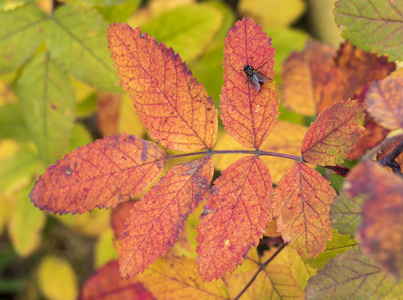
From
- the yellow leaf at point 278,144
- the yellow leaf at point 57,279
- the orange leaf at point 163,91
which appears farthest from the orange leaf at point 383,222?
the yellow leaf at point 57,279

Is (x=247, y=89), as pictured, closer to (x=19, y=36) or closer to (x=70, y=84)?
(x=70, y=84)

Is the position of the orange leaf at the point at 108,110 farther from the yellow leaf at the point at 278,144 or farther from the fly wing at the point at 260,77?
the fly wing at the point at 260,77

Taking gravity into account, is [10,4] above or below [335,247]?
above

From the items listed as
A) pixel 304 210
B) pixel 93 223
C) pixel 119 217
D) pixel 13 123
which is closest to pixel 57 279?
pixel 93 223

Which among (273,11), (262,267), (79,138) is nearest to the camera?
(262,267)

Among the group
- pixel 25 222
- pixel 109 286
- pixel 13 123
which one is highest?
pixel 13 123

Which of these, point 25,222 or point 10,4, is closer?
point 10,4

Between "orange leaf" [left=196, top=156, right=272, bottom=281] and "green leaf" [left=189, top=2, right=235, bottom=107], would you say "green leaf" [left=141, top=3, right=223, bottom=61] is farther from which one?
"orange leaf" [left=196, top=156, right=272, bottom=281]
